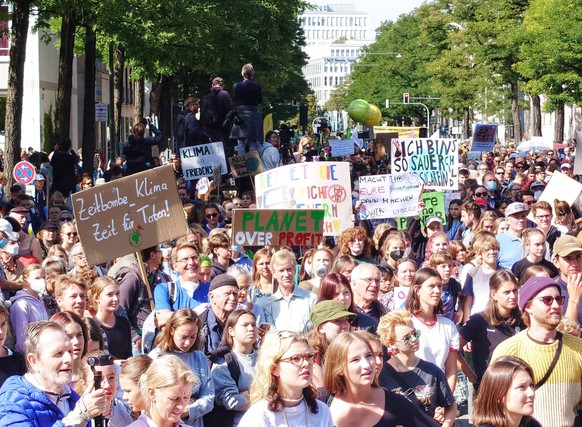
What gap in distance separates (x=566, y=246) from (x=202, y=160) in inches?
475

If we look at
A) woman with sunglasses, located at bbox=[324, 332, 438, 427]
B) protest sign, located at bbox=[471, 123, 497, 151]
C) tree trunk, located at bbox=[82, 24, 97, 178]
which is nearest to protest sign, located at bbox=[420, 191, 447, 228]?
woman with sunglasses, located at bbox=[324, 332, 438, 427]

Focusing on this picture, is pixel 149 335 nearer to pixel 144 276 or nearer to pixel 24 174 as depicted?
pixel 144 276

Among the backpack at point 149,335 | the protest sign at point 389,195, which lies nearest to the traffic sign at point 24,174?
the protest sign at point 389,195

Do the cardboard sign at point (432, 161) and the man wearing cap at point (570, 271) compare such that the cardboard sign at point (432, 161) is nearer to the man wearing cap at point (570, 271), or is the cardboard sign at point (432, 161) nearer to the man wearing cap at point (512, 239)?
the man wearing cap at point (512, 239)

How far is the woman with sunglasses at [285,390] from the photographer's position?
5.88 meters

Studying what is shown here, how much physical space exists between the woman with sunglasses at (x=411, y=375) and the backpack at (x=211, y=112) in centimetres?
1553

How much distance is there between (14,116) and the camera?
24.3 metres

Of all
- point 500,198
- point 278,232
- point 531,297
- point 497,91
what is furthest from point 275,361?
point 497,91

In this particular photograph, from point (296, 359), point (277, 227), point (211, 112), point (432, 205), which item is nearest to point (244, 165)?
point (211, 112)

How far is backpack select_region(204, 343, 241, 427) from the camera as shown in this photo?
730 cm

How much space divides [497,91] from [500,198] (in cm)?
5843

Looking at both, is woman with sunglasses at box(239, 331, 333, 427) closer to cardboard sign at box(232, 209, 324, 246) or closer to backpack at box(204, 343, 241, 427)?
backpack at box(204, 343, 241, 427)

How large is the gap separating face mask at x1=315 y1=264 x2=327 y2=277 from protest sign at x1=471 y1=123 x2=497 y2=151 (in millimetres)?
21348

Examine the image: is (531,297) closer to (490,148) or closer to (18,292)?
(18,292)
